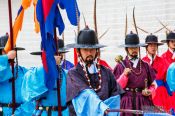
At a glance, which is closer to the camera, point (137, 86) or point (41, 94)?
point (41, 94)

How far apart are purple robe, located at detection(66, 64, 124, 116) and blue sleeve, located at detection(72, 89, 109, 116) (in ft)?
0.14

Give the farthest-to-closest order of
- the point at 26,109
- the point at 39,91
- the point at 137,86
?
the point at 137,86
the point at 26,109
the point at 39,91

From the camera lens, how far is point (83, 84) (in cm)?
328

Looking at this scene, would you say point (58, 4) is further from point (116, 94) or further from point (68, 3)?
point (116, 94)

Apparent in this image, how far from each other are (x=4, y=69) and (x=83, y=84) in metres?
1.20

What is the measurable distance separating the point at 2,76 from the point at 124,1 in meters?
4.26

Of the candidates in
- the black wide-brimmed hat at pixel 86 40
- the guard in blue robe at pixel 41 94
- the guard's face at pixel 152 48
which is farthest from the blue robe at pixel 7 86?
the guard's face at pixel 152 48

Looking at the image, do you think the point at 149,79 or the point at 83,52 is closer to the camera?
the point at 83,52

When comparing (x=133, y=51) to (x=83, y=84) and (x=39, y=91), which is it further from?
(x=83, y=84)

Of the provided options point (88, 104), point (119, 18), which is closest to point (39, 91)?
point (88, 104)

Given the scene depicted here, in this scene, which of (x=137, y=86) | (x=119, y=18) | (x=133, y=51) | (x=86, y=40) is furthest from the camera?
(x=119, y=18)

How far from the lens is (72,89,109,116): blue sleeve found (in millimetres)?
3031

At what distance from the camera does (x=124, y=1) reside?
26.3 feet

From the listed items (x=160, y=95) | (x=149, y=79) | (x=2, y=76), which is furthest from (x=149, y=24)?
(x=2, y=76)
